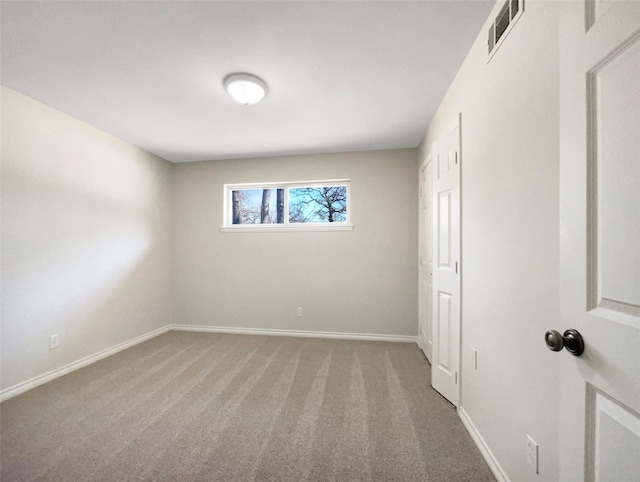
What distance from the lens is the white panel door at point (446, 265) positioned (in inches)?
74.5

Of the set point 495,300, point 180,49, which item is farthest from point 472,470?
point 180,49

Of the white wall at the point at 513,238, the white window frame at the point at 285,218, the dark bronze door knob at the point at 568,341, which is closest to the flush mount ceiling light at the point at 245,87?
the white wall at the point at 513,238

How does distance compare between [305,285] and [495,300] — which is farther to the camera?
[305,285]

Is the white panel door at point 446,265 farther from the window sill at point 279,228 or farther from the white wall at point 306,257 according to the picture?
the window sill at point 279,228

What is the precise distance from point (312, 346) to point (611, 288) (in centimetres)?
291

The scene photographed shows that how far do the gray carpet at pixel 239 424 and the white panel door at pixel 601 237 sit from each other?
3.53ft

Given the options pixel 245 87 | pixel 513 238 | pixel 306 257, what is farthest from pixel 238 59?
pixel 306 257

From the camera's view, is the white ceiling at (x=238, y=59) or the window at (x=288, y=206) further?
the window at (x=288, y=206)

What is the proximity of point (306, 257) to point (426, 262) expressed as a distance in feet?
5.02

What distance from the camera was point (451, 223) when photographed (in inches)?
78.0

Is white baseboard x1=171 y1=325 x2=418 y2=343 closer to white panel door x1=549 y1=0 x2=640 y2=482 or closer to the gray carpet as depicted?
the gray carpet

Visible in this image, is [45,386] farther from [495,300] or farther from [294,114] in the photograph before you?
[495,300]

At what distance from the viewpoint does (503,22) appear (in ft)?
4.29

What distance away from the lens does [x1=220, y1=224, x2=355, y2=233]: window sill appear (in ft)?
11.4
